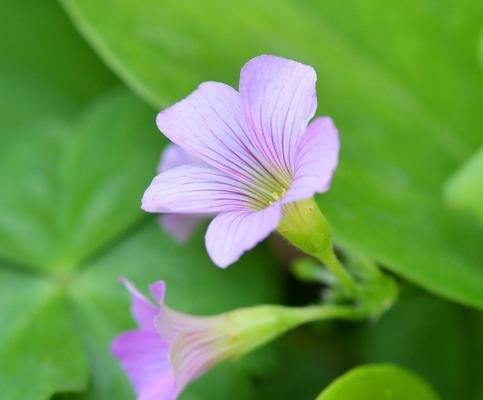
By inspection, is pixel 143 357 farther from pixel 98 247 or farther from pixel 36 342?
pixel 98 247

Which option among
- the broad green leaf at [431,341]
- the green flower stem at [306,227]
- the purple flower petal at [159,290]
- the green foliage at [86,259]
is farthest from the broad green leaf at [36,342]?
the broad green leaf at [431,341]

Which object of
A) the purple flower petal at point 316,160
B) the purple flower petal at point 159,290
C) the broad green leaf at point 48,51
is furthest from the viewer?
the broad green leaf at point 48,51

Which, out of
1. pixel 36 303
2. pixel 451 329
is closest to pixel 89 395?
pixel 36 303

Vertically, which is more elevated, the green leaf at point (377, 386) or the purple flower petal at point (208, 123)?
the purple flower petal at point (208, 123)

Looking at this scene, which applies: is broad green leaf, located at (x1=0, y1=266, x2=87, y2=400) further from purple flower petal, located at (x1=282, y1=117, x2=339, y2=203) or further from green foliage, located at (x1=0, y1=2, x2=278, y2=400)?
purple flower petal, located at (x1=282, y1=117, x2=339, y2=203)

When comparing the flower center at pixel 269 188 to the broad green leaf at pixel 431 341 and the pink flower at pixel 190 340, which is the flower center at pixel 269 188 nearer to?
the pink flower at pixel 190 340
